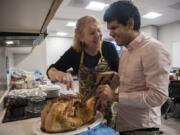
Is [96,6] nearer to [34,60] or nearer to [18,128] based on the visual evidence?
[34,60]

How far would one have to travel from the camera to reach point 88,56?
141 cm

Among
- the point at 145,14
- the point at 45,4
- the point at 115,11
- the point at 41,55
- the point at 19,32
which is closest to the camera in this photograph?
the point at 45,4

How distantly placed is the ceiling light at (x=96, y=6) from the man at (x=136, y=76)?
3.28 metres

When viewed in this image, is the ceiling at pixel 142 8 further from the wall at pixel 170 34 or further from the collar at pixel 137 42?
the collar at pixel 137 42

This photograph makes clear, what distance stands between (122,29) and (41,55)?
286 centimetres

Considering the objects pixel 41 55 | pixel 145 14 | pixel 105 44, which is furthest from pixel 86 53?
pixel 145 14

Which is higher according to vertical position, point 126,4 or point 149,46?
point 126,4

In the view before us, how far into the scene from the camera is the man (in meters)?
0.78

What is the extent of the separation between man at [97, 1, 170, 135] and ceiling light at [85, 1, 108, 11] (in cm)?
328

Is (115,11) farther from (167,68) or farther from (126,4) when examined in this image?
(167,68)

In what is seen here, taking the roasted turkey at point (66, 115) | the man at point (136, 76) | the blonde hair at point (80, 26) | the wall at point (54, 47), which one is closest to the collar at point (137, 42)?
the man at point (136, 76)

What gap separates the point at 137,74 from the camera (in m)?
0.87

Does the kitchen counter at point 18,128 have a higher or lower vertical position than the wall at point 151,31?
lower

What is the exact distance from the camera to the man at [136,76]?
0.78 meters
